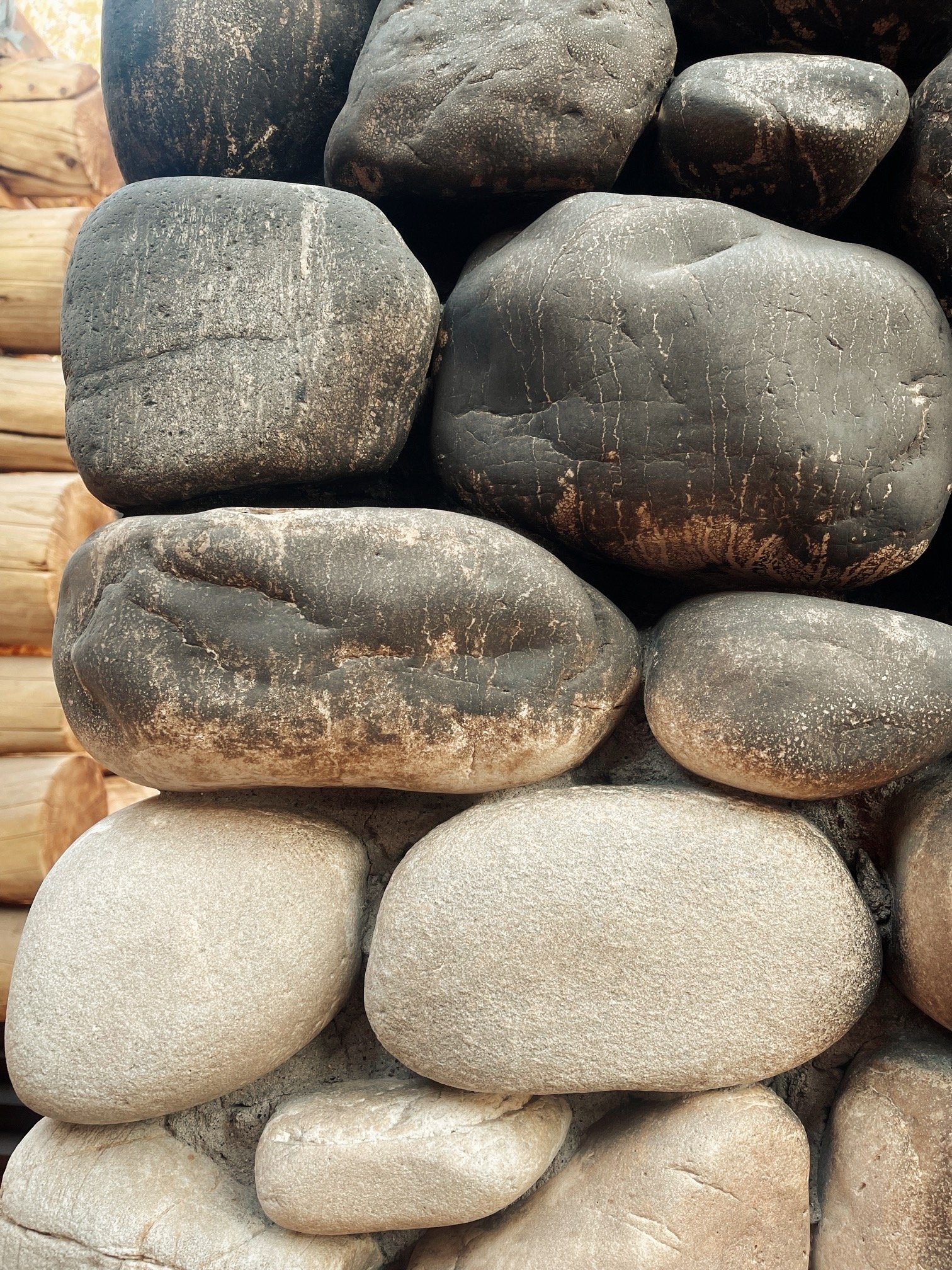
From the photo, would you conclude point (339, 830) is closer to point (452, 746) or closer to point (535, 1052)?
point (452, 746)

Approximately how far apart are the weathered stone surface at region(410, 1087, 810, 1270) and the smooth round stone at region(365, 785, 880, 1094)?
5 cm

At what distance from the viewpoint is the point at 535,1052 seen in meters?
0.95

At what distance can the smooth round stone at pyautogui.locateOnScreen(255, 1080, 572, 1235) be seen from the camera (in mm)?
939

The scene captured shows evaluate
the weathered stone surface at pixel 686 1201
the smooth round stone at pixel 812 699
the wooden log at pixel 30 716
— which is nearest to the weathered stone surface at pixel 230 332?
the smooth round stone at pixel 812 699

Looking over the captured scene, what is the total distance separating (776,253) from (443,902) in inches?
30.1

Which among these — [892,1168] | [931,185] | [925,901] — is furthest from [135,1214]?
[931,185]

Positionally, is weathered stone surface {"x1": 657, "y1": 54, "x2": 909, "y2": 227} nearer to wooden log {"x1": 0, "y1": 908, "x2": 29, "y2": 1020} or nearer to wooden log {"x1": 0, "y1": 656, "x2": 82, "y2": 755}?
wooden log {"x1": 0, "y1": 656, "x2": 82, "y2": 755}

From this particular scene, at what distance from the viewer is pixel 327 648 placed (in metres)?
0.98

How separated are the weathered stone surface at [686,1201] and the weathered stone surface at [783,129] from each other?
1.00 meters

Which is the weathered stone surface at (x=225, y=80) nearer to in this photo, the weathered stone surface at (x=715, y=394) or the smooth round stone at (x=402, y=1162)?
the weathered stone surface at (x=715, y=394)

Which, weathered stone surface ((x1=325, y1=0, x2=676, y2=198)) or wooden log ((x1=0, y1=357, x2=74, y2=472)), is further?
wooden log ((x1=0, y1=357, x2=74, y2=472))

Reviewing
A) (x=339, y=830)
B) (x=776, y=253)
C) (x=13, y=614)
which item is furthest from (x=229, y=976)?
(x=13, y=614)

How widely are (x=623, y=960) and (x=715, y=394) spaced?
22.9 inches

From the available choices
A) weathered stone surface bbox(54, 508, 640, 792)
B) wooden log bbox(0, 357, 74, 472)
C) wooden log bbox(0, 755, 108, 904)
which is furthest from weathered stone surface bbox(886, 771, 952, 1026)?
wooden log bbox(0, 357, 74, 472)
